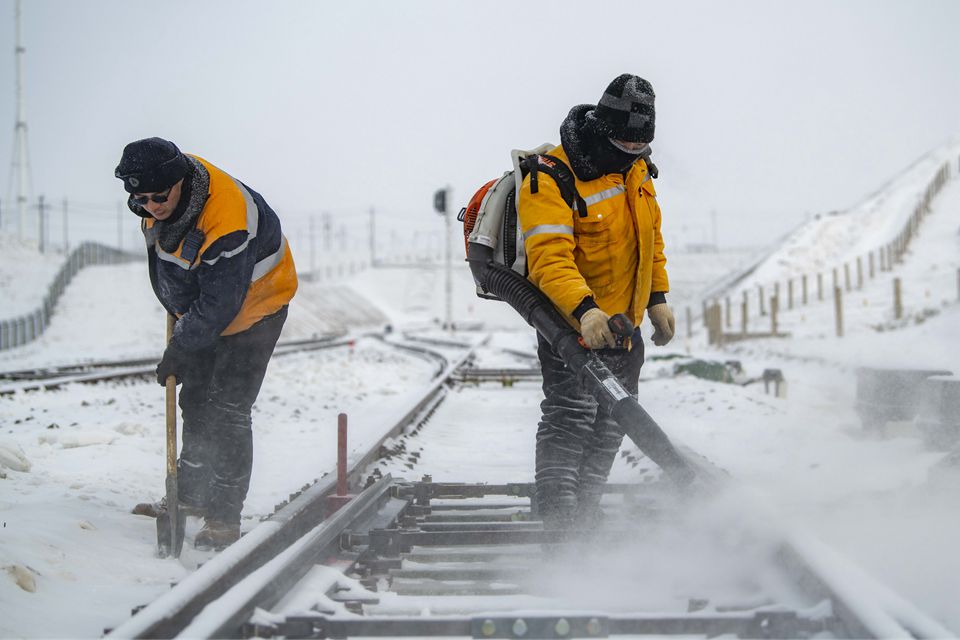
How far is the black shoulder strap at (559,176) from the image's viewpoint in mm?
3551

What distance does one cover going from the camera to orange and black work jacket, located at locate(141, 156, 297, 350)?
12.4 feet

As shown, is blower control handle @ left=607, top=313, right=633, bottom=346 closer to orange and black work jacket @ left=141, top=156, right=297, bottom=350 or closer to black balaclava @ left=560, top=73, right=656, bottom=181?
black balaclava @ left=560, top=73, right=656, bottom=181

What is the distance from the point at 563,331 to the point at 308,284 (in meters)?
67.8

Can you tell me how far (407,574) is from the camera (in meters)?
3.22

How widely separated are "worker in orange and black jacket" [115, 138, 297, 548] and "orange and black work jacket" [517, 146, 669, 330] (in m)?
1.23

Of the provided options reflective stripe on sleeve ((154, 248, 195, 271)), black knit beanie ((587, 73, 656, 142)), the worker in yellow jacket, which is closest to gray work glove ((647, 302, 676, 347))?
Result: the worker in yellow jacket

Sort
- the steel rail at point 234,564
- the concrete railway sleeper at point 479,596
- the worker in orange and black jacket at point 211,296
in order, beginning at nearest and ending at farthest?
the steel rail at point 234,564 < the concrete railway sleeper at point 479,596 < the worker in orange and black jacket at point 211,296

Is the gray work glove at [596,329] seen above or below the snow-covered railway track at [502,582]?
above

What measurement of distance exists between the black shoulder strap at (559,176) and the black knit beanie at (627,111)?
0.19m

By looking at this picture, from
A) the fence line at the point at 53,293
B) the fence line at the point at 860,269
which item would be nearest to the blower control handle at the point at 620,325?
the fence line at the point at 860,269

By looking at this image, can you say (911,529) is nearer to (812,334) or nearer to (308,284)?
(812,334)

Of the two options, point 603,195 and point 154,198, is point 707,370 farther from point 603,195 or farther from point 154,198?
point 154,198

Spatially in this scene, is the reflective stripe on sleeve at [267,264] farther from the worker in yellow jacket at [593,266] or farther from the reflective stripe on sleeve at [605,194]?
the reflective stripe on sleeve at [605,194]

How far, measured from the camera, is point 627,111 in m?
3.48
